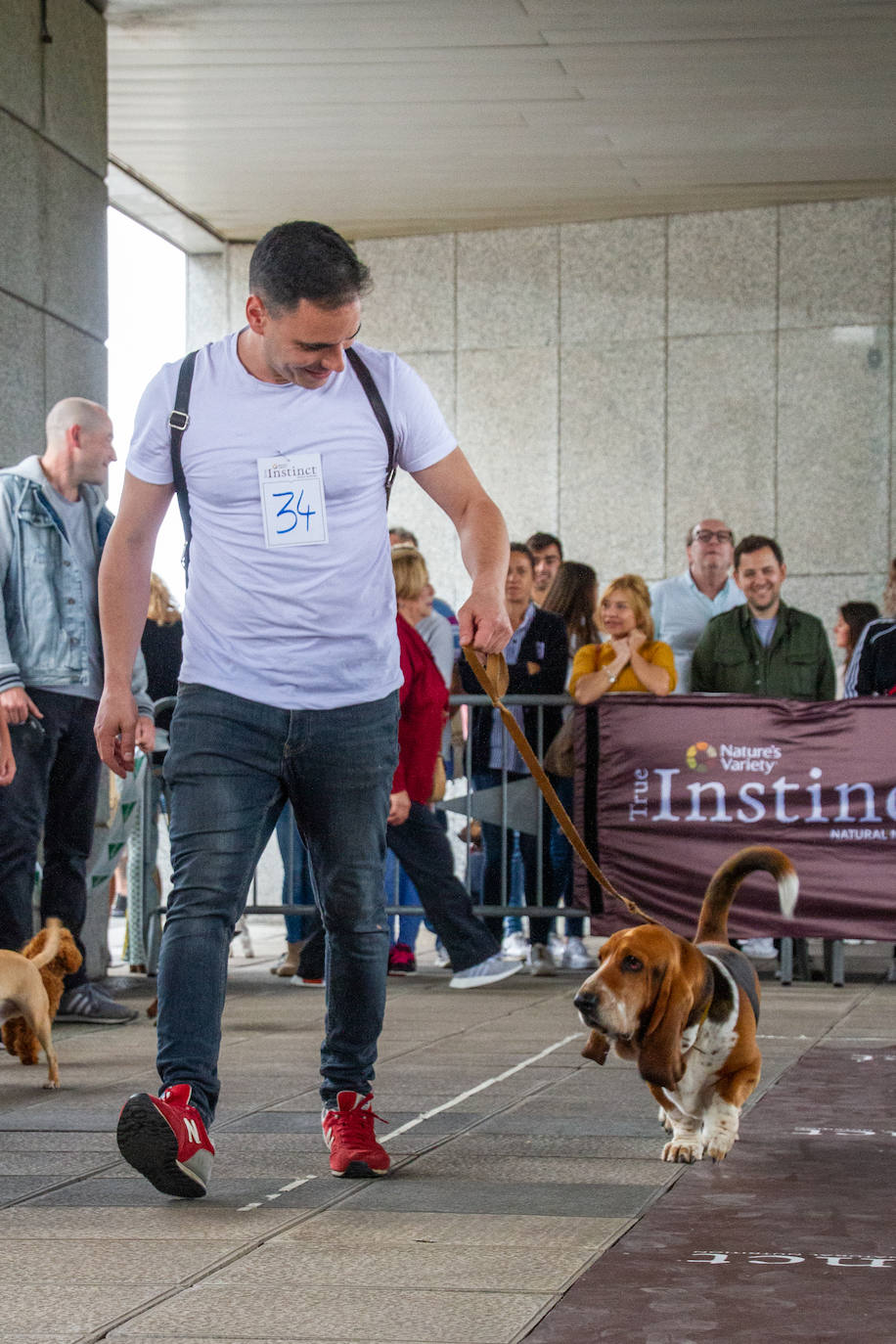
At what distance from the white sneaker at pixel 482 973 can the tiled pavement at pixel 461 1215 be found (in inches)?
81.2

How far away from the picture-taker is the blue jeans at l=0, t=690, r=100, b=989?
6.44m

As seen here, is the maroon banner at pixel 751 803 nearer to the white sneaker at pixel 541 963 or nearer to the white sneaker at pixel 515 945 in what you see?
the white sneaker at pixel 541 963

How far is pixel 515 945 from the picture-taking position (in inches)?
394

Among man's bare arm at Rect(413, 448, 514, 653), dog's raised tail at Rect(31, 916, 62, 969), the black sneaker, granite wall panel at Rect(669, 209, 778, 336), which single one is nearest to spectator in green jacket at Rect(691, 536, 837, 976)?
the black sneaker

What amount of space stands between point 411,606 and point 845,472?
21.0 feet

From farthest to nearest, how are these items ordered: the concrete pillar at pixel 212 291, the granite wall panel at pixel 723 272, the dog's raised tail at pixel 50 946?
the concrete pillar at pixel 212 291 → the granite wall panel at pixel 723 272 → the dog's raised tail at pixel 50 946

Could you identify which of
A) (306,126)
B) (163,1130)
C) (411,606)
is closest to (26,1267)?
(163,1130)

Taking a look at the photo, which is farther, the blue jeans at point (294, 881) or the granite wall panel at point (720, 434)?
the granite wall panel at point (720, 434)

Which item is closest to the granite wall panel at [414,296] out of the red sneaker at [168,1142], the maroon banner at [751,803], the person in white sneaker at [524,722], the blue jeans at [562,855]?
the person in white sneaker at [524,722]

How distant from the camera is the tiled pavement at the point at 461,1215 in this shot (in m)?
2.84

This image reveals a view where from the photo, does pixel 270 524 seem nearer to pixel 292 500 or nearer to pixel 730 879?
pixel 292 500

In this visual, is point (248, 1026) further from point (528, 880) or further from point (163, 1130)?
point (163, 1130)

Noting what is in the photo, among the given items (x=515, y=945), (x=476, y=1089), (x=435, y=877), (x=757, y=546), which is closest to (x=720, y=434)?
(x=757, y=546)

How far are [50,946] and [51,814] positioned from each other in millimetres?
920
